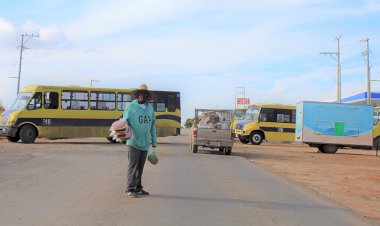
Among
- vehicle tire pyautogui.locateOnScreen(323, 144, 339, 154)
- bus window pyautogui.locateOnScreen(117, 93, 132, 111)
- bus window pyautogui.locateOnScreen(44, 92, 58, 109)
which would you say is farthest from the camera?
vehicle tire pyautogui.locateOnScreen(323, 144, 339, 154)

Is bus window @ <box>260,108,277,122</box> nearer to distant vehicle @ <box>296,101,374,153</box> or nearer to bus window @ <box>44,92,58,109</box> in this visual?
distant vehicle @ <box>296,101,374,153</box>

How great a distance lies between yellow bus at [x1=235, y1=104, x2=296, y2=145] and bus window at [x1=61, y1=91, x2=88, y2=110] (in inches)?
505

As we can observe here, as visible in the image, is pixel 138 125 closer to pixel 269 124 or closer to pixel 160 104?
pixel 160 104

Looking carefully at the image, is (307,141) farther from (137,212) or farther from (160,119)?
(137,212)

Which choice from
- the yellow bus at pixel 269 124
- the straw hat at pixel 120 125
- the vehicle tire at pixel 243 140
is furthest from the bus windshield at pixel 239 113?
the straw hat at pixel 120 125

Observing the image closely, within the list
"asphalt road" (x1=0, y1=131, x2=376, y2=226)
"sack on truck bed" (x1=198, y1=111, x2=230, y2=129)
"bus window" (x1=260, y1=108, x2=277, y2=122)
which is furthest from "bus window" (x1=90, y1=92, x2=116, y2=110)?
"asphalt road" (x1=0, y1=131, x2=376, y2=226)

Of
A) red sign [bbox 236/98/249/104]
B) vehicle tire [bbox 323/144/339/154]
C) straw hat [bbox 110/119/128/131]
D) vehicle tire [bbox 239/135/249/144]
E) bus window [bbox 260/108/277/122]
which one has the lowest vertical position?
vehicle tire [bbox 323/144/339/154]

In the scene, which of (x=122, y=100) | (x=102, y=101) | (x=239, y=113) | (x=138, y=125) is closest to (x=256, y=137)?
(x=239, y=113)

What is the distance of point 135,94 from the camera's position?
9.16 metres

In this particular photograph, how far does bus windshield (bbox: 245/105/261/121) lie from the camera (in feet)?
118

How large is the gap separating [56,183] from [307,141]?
68.5ft

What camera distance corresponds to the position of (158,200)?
902 cm

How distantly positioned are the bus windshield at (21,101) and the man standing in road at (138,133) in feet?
61.8

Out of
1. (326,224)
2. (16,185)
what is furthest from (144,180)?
(326,224)
